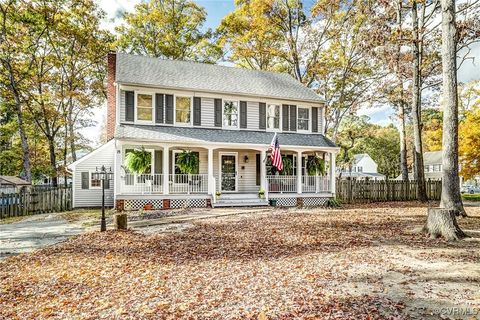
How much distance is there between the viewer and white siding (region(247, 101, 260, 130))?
17484 mm

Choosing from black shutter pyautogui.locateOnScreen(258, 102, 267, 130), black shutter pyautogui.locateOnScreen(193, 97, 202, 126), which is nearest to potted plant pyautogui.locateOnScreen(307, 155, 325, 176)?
black shutter pyautogui.locateOnScreen(258, 102, 267, 130)

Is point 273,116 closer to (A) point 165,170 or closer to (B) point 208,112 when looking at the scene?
(B) point 208,112

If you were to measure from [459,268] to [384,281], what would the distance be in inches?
63.7

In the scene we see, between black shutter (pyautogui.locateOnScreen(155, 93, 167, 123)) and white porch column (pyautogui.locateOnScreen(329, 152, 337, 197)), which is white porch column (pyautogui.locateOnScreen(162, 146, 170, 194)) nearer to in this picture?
black shutter (pyautogui.locateOnScreen(155, 93, 167, 123))

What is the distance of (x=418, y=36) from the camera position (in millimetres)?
17391

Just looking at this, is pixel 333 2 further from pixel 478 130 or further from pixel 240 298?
pixel 240 298

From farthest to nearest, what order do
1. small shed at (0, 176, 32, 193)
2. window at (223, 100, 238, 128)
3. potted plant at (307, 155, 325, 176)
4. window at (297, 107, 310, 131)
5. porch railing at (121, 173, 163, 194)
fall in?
small shed at (0, 176, 32, 193) < window at (297, 107, 310, 131) < potted plant at (307, 155, 325, 176) < window at (223, 100, 238, 128) < porch railing at (121, 173, 163, 194)

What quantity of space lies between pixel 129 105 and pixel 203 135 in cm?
392

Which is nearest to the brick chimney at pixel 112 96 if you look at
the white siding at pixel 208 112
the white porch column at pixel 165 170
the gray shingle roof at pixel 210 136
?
the gray shingle roof at pixel 210 136

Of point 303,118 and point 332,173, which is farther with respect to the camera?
point 303,118

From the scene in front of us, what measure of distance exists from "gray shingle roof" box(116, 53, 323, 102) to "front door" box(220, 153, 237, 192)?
12.0ft

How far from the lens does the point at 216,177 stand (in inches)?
672

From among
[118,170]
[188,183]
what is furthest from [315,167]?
[118,170]

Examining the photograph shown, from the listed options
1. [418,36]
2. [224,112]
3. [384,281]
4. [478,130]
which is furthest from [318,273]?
[478,130]
